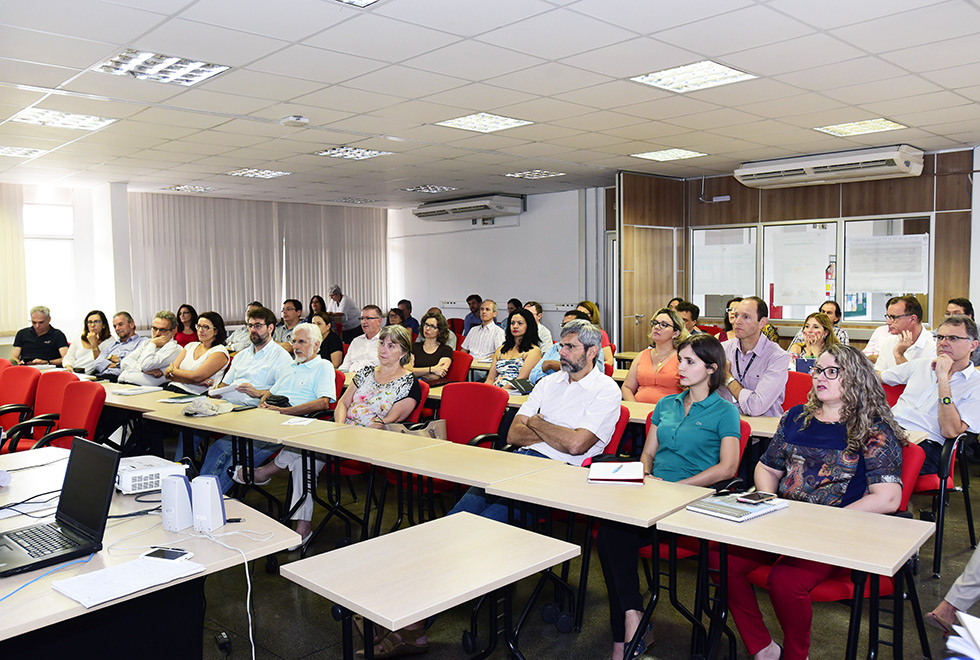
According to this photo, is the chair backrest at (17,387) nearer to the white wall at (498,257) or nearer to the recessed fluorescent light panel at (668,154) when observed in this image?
the recessed fluorescent light panel at (668,154)

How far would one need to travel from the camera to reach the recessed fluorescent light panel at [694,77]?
528cm

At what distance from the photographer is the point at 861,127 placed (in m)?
7.36

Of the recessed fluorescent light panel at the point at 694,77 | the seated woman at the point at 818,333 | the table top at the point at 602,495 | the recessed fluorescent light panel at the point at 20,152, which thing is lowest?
the table top at the point at 602,495

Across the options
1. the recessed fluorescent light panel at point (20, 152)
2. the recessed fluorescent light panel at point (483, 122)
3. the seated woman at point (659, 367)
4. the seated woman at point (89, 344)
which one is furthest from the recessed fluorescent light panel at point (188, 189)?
the seated woman at point (659, 367)

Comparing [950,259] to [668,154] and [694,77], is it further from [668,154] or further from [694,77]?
[694,77]

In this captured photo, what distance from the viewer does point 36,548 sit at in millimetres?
2436

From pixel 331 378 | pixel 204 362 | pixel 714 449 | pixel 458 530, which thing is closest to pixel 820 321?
pixel 714 449

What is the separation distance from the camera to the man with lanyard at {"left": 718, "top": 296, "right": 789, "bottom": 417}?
459cm

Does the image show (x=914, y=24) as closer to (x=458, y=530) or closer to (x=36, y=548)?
(x=458, y=530)

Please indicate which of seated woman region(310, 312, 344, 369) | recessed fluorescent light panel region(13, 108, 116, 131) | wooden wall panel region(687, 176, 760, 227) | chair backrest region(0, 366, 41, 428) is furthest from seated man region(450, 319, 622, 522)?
wooden wall panel region(687, 176, 760, 227)

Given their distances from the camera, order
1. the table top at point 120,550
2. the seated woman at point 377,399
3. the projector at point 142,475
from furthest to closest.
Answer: the seated woman at point 377,399 < the projector at point 142,475 < the table top at point 120,550

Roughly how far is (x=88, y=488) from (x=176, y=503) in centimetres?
29

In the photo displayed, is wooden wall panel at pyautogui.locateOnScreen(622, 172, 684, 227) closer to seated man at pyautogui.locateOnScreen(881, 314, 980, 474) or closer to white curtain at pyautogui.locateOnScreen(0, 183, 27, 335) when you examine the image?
seated man at pyautogui.locateOnScreen(881, 314, 980, 474)

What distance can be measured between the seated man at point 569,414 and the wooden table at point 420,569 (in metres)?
1.17
